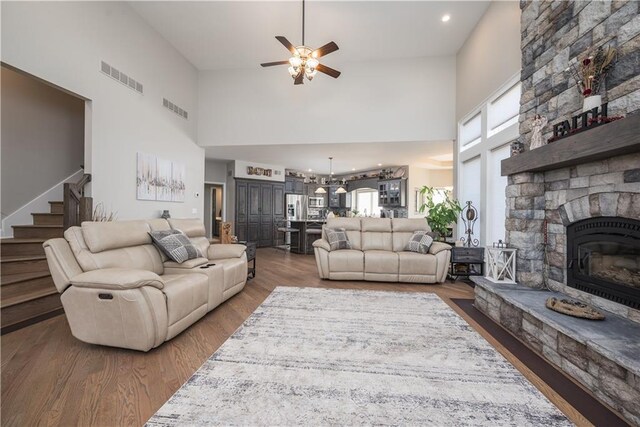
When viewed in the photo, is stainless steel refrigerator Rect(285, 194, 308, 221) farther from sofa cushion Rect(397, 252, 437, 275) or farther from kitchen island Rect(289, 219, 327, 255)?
sofa cushion Rect(397, 252, 437, 275)

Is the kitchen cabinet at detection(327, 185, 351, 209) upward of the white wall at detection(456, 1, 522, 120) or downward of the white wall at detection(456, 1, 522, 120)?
downward

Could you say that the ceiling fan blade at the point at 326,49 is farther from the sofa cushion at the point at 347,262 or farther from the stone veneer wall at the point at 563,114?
the sofa cushion at the point at 347,262

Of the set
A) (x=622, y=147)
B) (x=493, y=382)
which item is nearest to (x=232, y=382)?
(x=493, y=382)

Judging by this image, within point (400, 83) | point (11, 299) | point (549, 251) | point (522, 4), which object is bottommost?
point (11, 299)

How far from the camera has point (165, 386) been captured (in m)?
1.69

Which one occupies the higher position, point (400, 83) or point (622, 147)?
point (400, 83)

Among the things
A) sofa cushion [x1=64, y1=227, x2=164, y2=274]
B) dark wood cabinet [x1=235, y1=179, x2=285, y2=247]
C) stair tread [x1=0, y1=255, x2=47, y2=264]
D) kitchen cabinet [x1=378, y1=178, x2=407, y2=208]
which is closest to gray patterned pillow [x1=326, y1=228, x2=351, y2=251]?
sofa cushion [x1=64, y1=227, x2=164, y2=274]

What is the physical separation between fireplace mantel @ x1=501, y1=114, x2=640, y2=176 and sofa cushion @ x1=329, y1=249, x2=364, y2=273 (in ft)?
8.01

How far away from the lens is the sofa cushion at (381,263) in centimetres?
424

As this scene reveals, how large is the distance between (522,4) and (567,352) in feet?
11.9

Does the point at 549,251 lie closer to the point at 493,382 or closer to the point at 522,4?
the point at 493,382

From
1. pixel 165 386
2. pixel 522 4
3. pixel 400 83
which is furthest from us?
pixel 400 83

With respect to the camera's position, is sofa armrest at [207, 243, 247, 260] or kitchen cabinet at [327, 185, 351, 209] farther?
kitchen cabinet at [327, 185, 351, 209]

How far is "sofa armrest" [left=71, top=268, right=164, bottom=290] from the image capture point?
1.96 m
